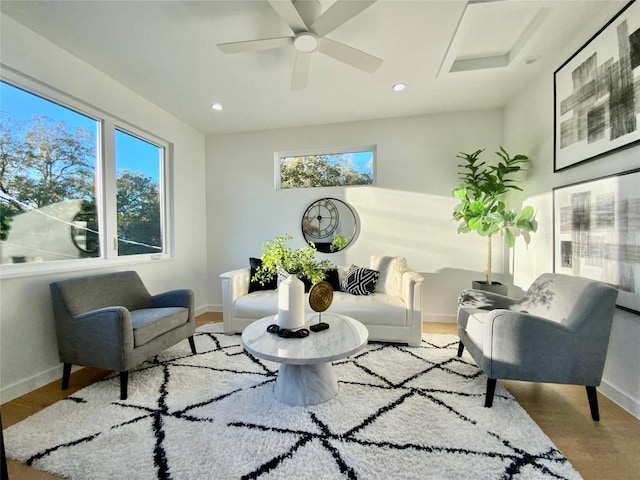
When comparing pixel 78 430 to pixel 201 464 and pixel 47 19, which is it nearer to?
pixel 201 464

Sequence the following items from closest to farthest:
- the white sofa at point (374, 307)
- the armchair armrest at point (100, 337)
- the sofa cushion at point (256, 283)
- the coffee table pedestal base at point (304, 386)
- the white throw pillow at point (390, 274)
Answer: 1. the coffee table pedestal base at point (304, 386)
2. the armchair armrest at point (100, 337)
3. the white sofa at point (374, 307)
4. the white throw pillow at point (390, 274)
5. the sofa cushion at point (256, 283)

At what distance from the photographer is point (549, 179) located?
8.48 feet

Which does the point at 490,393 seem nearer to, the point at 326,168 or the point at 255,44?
the point at 255,44

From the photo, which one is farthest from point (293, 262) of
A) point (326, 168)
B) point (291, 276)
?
point (326, 168)

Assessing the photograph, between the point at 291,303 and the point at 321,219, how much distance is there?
2035 millimetres

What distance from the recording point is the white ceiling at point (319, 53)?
1.87 m

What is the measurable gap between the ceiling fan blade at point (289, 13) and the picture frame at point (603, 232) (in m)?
2.24

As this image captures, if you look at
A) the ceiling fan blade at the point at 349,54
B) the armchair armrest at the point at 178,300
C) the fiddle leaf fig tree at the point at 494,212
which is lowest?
the armchair armrest at the point at 178,300

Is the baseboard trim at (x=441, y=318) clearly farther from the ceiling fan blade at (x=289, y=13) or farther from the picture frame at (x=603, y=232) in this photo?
the ceiling fan blade at (x=289, y=13)

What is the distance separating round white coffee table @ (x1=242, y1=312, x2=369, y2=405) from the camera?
1.57 metres

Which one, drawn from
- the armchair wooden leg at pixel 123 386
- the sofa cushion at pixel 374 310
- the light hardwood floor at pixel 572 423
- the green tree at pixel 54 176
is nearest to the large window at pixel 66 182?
the green tree at pixel 54 176

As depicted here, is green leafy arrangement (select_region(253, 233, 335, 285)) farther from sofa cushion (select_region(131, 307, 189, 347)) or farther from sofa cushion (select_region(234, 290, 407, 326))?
sofa cushion (select_region(131, 307, 189, 347))

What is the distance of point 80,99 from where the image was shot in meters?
2.41

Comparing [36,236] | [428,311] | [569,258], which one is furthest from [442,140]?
[36,236]
